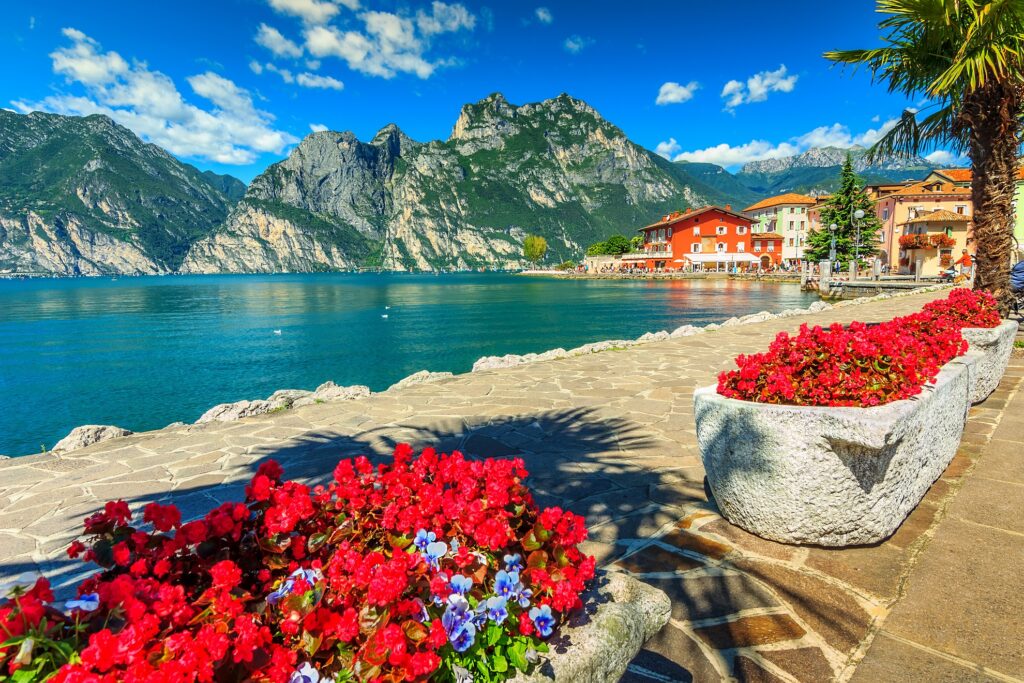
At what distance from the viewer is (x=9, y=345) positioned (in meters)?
28.3

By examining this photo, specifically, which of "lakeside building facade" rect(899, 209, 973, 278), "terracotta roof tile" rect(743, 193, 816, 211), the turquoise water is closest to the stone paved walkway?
the turquoise water

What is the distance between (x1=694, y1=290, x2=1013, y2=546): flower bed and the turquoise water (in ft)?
49.9

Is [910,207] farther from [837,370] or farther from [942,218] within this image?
[837,370]

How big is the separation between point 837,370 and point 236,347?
96.6 ft

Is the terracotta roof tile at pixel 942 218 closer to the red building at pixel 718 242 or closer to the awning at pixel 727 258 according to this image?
the red building at pixel 718 242

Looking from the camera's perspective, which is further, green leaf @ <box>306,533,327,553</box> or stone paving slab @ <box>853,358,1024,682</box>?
stone paving slab @ <box>853,358,1024,682</box>

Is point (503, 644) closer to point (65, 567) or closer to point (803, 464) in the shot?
point (803, 464)

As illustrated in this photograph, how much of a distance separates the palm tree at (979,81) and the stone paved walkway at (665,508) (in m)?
2.91

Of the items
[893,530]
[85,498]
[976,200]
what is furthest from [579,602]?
[976,200]

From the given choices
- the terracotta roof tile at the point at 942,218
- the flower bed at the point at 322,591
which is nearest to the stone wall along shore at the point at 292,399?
the flower bed at the point at 322,591

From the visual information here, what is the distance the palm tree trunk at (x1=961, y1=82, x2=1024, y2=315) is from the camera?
26.3 ft

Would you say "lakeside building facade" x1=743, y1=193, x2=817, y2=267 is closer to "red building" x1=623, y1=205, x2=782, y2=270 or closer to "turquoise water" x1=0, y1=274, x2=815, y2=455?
"red building" x1=623, y1=205, x2=782, y2=270

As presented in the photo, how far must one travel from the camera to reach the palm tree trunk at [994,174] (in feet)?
26.3

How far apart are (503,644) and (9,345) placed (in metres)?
39.8
